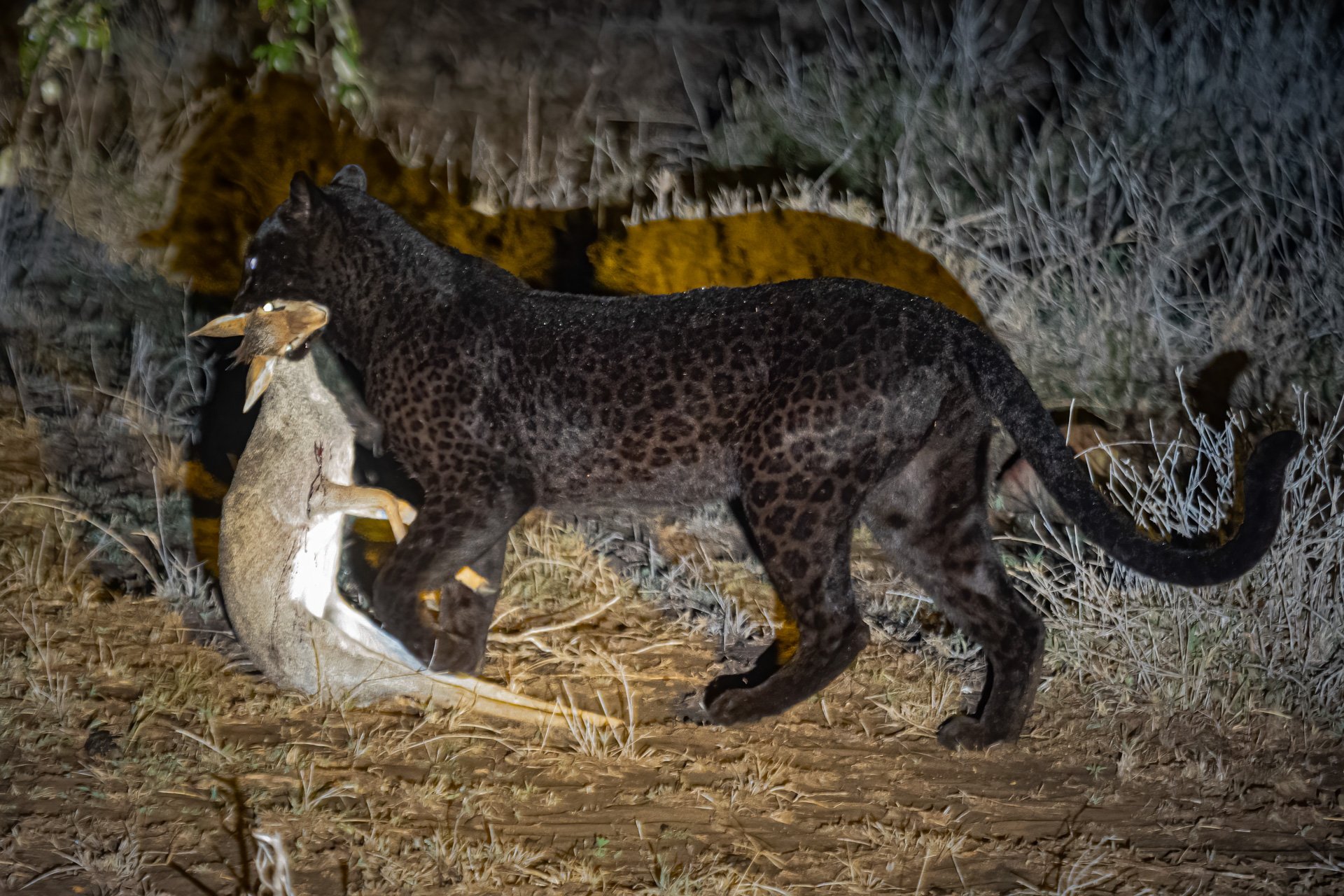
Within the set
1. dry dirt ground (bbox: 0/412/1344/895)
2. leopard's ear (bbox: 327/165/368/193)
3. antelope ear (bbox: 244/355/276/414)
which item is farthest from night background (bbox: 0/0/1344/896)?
leopard's ear (bbox: 327/165/368/193)

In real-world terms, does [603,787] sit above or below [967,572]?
below

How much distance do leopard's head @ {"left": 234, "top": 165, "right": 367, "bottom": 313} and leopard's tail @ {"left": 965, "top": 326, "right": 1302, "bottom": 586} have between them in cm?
211

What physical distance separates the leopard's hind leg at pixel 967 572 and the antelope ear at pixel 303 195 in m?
2.06

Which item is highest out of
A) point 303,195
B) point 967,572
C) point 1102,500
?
point 303,195

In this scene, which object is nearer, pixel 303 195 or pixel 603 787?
pixel 603 787

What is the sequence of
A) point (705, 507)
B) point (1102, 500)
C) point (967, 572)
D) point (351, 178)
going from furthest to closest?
point (705, 507), point (351, 178), point (967, 572), point (1102, 500)

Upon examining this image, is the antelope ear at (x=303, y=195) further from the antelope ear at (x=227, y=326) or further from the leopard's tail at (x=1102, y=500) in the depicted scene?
the leopard's tail at (x=1102, y=500)

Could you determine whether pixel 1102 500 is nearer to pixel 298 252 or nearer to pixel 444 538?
pixel 444 538

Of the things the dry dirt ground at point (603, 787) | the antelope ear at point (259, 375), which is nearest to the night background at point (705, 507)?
the dry dirt ground at point (603, 787)

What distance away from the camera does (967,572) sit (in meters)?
3.68

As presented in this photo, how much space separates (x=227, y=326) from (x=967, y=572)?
8.26 ft

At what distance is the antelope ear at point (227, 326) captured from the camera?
3.76 metres

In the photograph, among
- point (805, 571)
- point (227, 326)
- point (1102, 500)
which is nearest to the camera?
point (1102, 500)

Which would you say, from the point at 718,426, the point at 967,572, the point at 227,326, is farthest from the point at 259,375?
the point at 967,572
